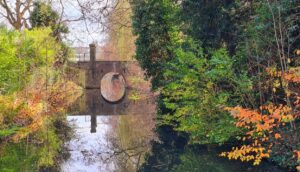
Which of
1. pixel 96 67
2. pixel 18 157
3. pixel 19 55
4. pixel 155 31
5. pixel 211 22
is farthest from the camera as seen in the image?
pixel 96 67

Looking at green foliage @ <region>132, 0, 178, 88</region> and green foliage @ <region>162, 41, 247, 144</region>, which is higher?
green foliage @ <region>132, 0, 178, 88</region>

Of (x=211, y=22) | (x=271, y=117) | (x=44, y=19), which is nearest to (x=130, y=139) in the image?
(x=211, y=22)

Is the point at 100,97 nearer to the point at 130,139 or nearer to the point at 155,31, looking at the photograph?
the point at 155,31

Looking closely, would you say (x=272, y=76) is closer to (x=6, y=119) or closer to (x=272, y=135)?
(x=272, y=135)

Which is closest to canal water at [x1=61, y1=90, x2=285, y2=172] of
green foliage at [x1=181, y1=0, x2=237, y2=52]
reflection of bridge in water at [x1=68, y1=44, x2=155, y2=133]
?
green foliage at [x1=181, y1=0, x2=237, y2=52]

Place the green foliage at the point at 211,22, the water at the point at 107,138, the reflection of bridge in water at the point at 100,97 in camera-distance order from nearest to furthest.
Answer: the water at the point at 107,138
the green foliage at the point at 211,22
the reflection of bridge in water at the point at 100,97

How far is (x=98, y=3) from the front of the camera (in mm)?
9281

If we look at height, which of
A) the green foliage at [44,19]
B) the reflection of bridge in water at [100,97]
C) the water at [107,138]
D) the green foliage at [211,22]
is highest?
the green foliage at [44,19]

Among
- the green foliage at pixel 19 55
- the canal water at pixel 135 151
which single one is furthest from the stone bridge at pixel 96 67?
the green foliage at pixel 19 55

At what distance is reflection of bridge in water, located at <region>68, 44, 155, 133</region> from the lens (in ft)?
72.1

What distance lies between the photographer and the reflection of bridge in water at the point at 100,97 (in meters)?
22.0

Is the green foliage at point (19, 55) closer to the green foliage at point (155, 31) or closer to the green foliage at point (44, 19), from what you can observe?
the green foliage at point (155, 31)

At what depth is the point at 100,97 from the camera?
28562 mm

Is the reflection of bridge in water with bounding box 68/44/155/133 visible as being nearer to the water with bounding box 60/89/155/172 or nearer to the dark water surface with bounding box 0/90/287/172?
the water with bounding box 60/89/155/172
